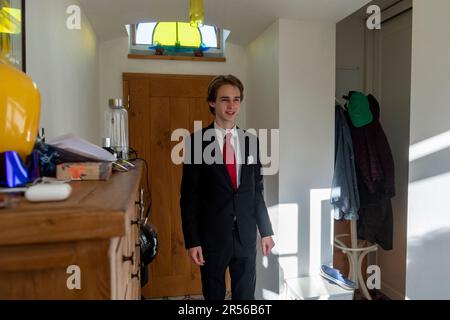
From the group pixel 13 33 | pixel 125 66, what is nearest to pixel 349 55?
pixel 125 66

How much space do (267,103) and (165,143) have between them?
87cm

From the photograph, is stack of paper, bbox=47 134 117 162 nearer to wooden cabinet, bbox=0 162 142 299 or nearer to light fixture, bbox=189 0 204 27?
wooden cabinet, bbox=0 162 142 299

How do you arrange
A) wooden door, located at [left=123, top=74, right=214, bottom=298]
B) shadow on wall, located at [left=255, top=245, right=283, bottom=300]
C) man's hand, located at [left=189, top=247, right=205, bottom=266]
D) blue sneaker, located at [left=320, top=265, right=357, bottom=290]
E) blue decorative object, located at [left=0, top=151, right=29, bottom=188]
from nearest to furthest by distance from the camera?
blue decorative object, located at [left=0, top=151, right=29, bottom=188]
man's hand, located at [left=189, top=247, right=205, bottom=266]
blue sneaker, located at [left=320, top=265, right=357, bottom=290]
shadow on wall, located at [left=255, top=245, right=283, bottom=300]
wooden door, located at [left=123, top=74, right=214, bottom=298]

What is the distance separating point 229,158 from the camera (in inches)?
55.9

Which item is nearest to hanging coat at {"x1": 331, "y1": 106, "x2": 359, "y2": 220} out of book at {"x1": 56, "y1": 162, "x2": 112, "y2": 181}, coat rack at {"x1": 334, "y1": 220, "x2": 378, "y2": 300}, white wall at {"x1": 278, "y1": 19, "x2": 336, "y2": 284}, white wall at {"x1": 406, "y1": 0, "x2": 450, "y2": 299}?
white wall at {"x1": 278, "y1": 19, "x2": 336, "y2": 284}

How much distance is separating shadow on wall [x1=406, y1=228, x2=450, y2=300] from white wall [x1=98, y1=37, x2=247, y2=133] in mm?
1788

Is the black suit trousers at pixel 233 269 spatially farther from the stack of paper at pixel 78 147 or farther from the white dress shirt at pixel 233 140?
the stack of paper at pixel 78 147

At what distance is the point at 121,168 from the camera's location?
2.73 ft

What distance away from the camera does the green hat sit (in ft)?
7.11

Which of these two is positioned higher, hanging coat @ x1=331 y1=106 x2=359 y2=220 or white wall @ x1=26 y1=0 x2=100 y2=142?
white wall @ x1=26 y1=0 x2=100 y2=142

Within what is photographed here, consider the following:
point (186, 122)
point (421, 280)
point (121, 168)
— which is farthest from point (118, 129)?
point (421, 280)

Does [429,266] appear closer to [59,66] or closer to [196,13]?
[196,13]

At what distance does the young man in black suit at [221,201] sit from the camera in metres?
1.37
